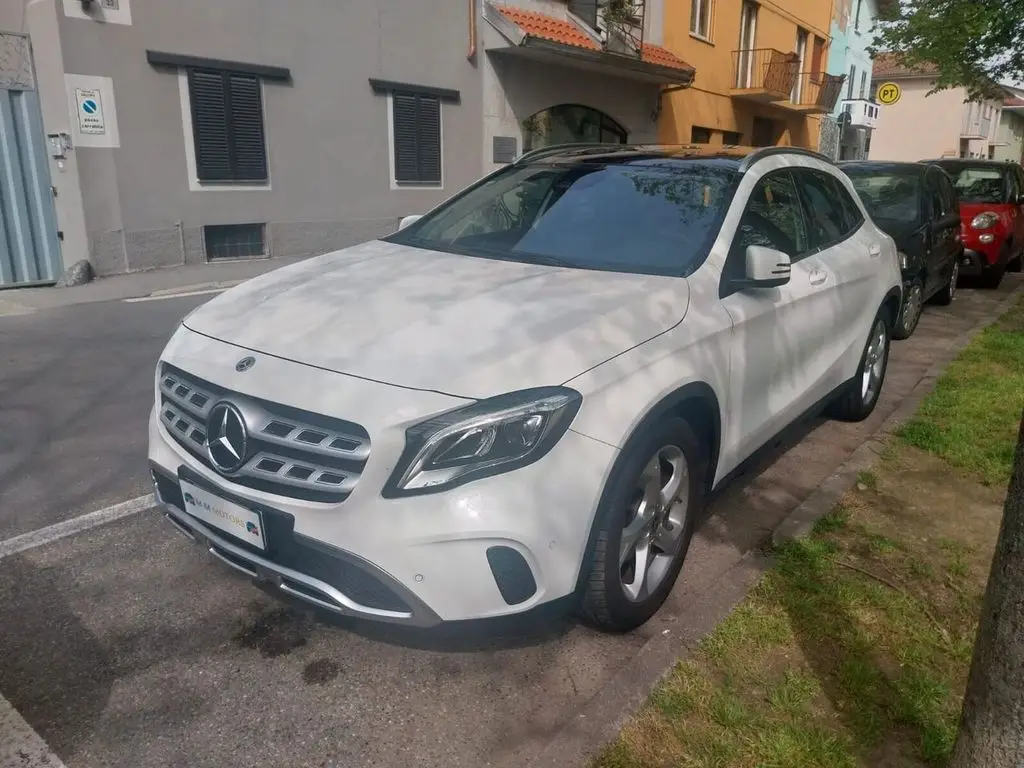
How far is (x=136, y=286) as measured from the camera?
974 cm

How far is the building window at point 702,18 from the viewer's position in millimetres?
19922

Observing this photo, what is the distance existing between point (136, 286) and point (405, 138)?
5540mm

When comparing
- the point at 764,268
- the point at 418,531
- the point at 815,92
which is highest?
the point at 815,92

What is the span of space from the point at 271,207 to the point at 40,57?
11.0 feet

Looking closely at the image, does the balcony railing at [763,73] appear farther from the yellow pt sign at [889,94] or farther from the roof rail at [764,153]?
the roof rail at [764,153]

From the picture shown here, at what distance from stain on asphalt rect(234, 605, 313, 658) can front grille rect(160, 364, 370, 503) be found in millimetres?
684

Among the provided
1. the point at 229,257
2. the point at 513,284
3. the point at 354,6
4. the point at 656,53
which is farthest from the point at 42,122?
the point at 656,53

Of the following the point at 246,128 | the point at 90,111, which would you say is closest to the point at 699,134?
the point at 246,128

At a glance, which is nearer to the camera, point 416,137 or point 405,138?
point 405,138

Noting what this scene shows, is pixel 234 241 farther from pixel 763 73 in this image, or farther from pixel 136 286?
pixel 763 73

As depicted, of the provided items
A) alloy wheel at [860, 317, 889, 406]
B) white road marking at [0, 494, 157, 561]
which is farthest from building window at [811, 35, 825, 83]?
white road marking at [0, 494, 157, 561]

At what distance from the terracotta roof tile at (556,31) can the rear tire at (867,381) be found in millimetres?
10193

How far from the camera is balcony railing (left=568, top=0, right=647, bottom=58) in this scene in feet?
53.4

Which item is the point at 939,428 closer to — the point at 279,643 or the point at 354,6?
the point at 279,643
